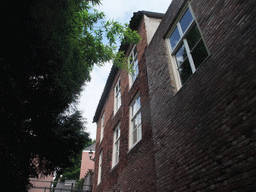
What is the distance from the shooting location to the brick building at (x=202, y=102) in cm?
319

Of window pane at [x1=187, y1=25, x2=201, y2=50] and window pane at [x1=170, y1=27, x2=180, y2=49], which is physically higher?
window pane at [x1=170, y1=27, x2=180, y2=49]

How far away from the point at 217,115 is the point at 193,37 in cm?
252

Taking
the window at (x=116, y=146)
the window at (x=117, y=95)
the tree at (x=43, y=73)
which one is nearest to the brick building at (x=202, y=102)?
the tree at (x=43, y=73)

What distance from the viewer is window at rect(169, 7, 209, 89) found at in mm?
4915

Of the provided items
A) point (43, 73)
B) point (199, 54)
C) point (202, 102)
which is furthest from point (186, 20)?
point (43, 73)

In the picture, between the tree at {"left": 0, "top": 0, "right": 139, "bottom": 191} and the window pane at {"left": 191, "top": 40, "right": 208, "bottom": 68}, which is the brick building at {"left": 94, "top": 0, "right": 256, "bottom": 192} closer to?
the window pane at {"left": 191, "top": 40, "right": 208, "bottom": 68}

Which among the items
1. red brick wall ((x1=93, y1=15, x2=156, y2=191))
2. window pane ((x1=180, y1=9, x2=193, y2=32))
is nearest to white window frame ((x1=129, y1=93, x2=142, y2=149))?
red brick wall ((x1=93, y1=15, x2=156, y2=191))

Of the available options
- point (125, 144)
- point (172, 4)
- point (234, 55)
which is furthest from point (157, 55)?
point (125, 144)

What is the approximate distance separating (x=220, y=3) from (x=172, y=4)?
2.74 m

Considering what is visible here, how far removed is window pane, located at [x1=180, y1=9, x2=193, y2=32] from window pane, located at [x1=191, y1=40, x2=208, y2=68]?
1081 mm

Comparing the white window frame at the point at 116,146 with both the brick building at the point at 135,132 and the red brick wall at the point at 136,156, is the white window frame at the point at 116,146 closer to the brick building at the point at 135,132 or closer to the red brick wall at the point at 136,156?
the brick building at the point at 135,132

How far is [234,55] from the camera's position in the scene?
359cm

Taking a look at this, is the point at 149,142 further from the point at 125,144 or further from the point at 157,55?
the point at 157,55

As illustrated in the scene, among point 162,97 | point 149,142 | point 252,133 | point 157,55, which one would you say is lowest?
point 252,133
